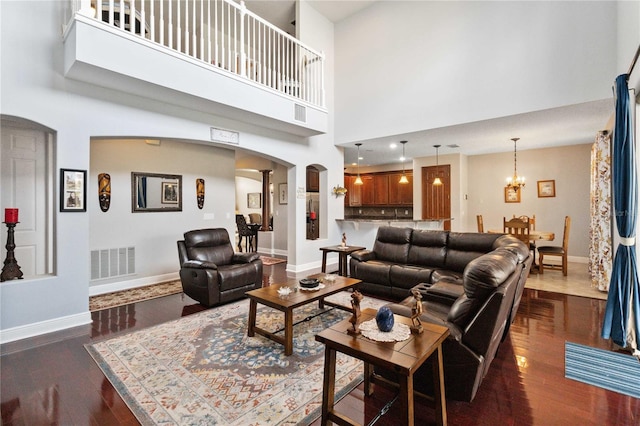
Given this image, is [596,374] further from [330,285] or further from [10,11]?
[10,11]

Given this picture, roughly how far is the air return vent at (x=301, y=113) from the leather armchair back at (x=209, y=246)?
2454 millimetres

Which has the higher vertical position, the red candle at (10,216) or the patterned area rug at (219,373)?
the red candle at (10,216)

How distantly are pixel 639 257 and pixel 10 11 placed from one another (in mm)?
6852

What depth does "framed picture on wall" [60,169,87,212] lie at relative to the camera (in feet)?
11.1

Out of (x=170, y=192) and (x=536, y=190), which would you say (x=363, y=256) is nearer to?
(x=170, y=192)

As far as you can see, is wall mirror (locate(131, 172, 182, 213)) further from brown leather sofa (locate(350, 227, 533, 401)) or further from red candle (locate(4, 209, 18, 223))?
brown leather sofa (locate(350, 227, 533, 401))

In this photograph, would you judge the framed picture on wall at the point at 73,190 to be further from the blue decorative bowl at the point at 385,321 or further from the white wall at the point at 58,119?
the blue decorative bowl at the point at 385,321

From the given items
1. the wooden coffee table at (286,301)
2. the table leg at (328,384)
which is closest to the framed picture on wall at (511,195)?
the wooden coffee table at (286,301)

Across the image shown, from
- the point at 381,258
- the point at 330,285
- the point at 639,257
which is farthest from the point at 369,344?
the point at 381,258

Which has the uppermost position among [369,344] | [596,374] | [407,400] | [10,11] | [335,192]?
[10,11]

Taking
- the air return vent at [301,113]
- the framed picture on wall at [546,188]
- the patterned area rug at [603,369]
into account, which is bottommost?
the patterned area rug at [603,369]

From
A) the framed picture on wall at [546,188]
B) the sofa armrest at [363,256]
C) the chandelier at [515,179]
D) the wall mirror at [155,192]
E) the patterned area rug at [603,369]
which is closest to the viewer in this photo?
the patterned area rug at [603,369]

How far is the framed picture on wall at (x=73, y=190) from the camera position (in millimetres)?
3391

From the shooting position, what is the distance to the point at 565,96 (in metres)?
4.30
